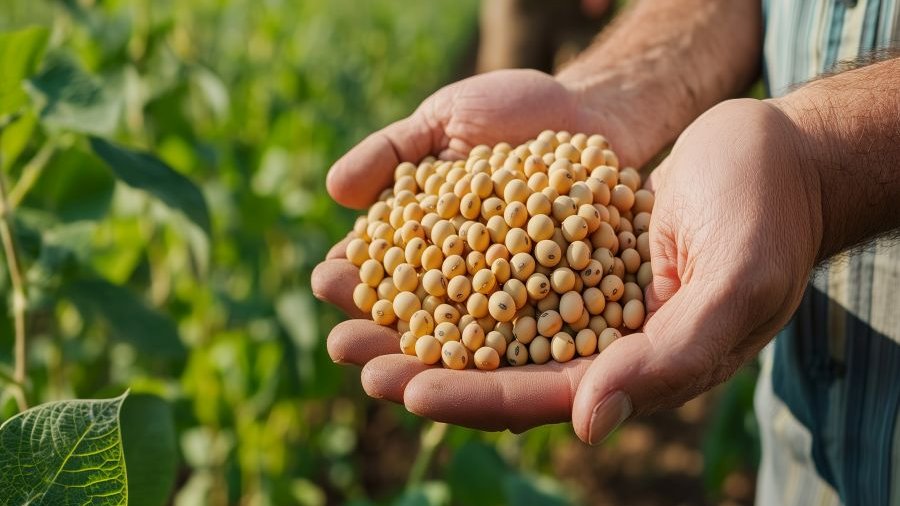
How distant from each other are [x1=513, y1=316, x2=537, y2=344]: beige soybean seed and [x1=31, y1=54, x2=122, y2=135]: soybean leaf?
0.86 meters

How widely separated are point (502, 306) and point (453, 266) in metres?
0.13

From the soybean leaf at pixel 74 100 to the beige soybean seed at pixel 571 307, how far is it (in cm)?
92

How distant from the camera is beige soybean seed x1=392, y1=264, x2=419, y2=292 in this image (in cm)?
156

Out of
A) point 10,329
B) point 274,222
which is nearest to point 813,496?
point 274,222

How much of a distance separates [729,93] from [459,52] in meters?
9.46

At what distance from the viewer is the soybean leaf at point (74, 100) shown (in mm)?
1632

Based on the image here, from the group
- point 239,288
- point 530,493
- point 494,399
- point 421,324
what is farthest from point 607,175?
point 239,288

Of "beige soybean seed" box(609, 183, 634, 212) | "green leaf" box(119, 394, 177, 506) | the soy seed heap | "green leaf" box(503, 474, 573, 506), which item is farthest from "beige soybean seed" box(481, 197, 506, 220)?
"green leaf" box(503, 474, 573, 506)

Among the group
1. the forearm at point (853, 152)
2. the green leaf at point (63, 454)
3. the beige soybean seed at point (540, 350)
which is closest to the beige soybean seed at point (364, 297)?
the beige soybean seed at point (540, 350)

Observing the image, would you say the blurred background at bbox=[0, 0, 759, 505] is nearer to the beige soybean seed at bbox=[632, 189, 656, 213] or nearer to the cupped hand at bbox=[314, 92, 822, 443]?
the cupped hand at bbox=[314, 92, 822, 443]

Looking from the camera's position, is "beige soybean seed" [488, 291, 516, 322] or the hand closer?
"beige soybean seed" [488, 291, 516, 322]

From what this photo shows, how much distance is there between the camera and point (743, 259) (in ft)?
3.68

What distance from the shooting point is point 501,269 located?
1.54m

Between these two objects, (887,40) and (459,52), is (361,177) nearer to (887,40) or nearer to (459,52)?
(887,40)
